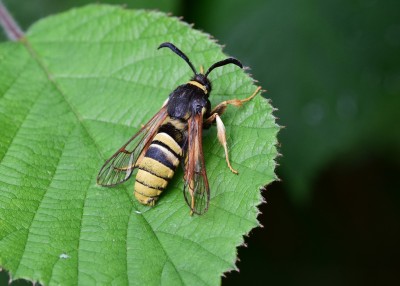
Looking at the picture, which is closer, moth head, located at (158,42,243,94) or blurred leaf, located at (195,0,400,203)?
moth head, located at (158,42,243,94)

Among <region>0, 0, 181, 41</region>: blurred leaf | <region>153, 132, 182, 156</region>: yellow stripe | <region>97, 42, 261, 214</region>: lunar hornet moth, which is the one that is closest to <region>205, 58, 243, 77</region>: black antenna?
<region>97, 42, 261, 214</region>: lunar hornet moth

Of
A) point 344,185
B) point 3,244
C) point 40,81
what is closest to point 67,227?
point 3,244

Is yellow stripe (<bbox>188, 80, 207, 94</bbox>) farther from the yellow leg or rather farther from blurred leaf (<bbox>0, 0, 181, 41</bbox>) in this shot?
blurred leaf (<bbox>0, 0, 181, 41</bbox>)

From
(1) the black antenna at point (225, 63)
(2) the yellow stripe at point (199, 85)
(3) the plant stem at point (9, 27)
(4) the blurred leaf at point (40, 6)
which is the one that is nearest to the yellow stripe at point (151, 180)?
(2) the yellow stripe at point (199, 85)

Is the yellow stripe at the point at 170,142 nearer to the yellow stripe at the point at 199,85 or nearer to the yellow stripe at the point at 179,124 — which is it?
the yellow stripe at the point at 179,124

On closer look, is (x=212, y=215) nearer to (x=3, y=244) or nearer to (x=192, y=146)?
(x=192, y=146)

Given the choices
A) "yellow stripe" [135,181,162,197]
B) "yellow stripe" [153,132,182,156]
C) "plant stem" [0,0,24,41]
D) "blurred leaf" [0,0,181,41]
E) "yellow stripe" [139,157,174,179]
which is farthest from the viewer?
"blurred leaf" [0,0,181,41]
